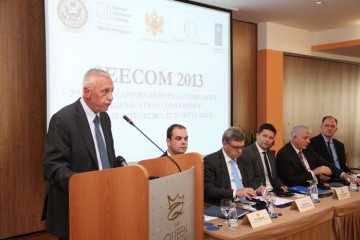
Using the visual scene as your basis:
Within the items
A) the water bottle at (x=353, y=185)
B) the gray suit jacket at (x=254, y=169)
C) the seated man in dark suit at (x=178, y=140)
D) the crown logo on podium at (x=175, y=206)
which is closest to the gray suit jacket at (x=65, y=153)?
the crown logo on podium at (x=175, y=206)

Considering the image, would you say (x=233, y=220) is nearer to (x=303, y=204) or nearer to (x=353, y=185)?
(x=303, y=204)

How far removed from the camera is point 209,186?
9.04 feet

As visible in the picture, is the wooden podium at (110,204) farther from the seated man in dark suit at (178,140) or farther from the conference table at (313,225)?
the seated man in dark suit at (178,140)

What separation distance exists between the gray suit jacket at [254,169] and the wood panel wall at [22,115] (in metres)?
2.23

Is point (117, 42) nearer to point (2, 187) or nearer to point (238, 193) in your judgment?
point (2, 187)

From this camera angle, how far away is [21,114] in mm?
3963

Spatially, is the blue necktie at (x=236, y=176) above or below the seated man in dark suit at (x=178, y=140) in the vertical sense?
below

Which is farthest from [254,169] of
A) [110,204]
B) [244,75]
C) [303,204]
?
[244,75]

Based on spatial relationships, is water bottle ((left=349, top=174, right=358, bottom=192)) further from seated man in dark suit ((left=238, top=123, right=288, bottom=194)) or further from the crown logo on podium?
the crown logo on podium

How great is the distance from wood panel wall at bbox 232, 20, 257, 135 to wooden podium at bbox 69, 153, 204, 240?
499 cm

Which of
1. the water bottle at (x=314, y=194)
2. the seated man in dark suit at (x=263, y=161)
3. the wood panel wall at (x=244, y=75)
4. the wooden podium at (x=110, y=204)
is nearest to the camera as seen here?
the wooden podium at (x=110, y=204)

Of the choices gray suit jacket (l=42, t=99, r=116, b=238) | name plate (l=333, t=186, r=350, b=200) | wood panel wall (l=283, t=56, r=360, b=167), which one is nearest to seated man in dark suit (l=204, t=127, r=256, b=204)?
name plate (l=333, t=186, r=350, b=200)

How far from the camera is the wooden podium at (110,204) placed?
1433 mm

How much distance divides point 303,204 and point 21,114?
293cm
